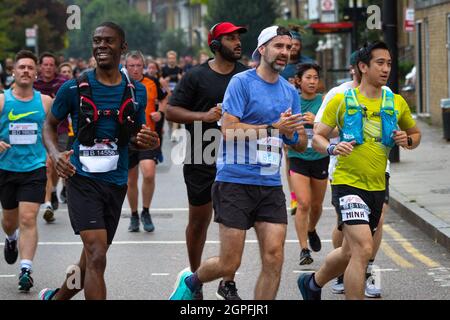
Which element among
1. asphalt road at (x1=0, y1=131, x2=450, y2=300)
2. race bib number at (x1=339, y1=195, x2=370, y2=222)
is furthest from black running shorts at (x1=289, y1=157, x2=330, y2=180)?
race bib number at (x1=339, y1=195, x2=370, y2=222)

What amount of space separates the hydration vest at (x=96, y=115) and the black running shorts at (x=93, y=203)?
28cm

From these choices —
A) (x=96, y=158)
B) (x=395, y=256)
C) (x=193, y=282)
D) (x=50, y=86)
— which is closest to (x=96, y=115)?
(x=96, y=158)

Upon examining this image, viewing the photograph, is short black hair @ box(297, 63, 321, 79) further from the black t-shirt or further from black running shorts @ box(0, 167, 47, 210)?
black running shorts @ box(0, 167, 47, 210)

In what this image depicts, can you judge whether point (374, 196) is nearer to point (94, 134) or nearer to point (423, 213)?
point (94, 134)

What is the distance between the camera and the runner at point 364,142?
8031mm

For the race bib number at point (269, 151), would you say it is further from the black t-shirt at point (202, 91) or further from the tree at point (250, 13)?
the tree at point (250, 13)

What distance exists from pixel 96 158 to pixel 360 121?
1803 mm

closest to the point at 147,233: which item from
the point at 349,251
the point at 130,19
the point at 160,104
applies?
the point at 160,104

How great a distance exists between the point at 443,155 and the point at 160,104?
26.2 feet

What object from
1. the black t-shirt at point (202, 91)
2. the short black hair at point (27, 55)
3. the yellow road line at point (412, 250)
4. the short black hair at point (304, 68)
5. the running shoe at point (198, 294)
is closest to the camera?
the running shoe at point (198, 294)

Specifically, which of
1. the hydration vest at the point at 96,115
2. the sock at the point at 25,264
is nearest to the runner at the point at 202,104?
the hydration vest at the point at 96,115

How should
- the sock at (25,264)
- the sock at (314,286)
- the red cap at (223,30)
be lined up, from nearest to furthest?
the sock at (314,286)
the red cap at (223,30)
the sock at (25,264)

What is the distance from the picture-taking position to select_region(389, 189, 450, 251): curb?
1202cm

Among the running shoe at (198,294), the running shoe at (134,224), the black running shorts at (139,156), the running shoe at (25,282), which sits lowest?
the running shoe at (134,224)
